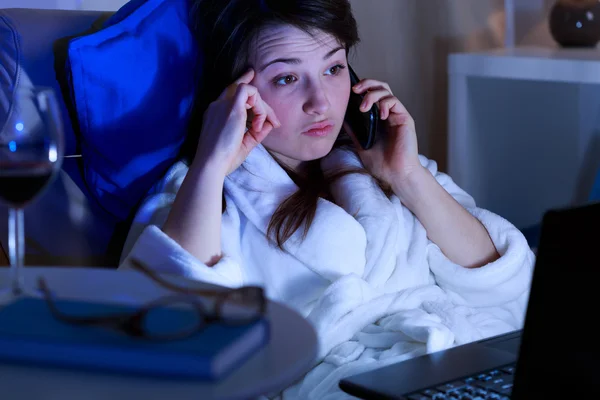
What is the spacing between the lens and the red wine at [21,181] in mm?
828

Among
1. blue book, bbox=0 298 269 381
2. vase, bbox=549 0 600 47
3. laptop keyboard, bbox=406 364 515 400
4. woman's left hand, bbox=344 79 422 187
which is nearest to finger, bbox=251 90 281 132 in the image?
woman's left hand, bbox=344 79 422 187

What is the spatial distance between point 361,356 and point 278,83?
50 centimetres

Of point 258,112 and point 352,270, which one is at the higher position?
point 258,112

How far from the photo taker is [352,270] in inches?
58.9

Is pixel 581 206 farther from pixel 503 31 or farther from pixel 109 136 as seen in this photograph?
pixel 503 31

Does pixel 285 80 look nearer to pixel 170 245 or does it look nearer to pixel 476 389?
pixel 170 245

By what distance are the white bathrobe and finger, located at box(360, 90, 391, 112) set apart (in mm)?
121

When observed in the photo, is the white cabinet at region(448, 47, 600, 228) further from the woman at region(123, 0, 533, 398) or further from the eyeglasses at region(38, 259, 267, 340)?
the eyeglasses at region(38, 259, 267, 340)

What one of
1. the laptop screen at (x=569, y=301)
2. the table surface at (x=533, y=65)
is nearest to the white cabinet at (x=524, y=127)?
the table surface at (x=533, y=65)

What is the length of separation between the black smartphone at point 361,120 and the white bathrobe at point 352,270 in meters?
0.06

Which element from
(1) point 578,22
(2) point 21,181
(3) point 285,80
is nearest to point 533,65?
(1) point 578,22

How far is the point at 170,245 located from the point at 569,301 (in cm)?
67

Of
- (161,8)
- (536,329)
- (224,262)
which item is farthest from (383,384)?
(161,8)

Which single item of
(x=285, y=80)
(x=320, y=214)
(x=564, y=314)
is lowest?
(x=320, y=214)
